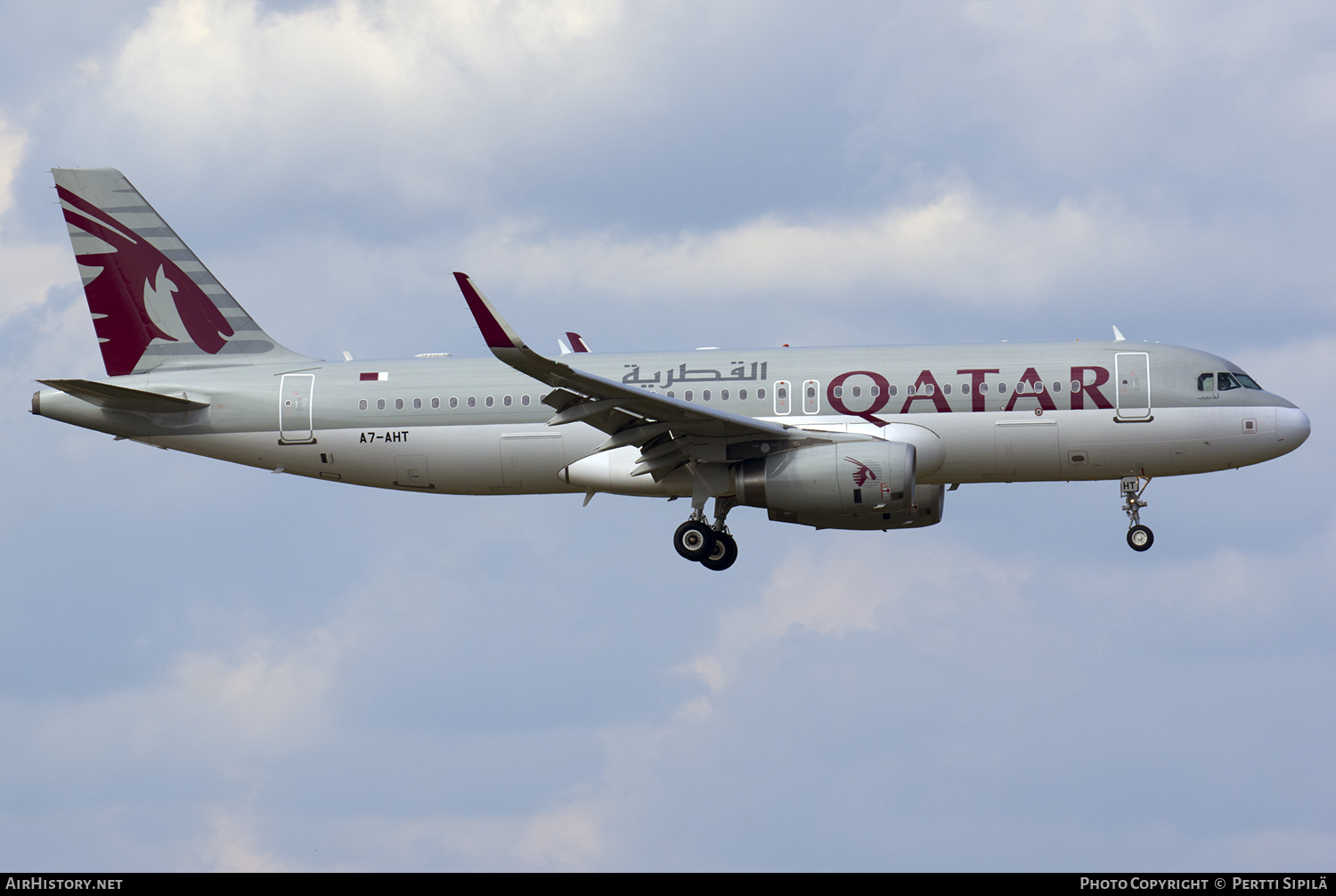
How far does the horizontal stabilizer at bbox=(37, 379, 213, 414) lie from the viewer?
36719 mm

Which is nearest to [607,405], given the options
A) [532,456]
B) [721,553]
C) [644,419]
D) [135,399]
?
[644,419]

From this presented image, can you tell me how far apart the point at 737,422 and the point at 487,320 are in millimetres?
6637

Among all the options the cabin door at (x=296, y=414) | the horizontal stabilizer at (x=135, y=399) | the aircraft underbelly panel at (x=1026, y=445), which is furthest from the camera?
the cabin door at (x=296, y=414)

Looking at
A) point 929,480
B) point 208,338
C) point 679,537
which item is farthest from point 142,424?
point 929,480

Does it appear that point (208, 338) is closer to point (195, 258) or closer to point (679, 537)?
point (195, 258)

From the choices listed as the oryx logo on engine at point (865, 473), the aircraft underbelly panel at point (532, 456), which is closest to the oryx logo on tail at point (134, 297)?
the aircraft underbelly panel at point (532, 456)

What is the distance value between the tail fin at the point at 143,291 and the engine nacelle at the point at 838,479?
13782 millimetres

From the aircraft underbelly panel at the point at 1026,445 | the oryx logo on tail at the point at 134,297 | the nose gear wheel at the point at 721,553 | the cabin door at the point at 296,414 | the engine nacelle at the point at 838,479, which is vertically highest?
the oryx logo on tail at the point at 134,297

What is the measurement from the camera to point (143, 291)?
132 feet

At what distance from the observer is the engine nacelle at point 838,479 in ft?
107

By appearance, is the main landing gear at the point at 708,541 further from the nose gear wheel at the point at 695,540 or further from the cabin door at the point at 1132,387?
the cabin door at the point at 1132,387

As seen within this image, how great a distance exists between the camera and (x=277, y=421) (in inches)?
1483

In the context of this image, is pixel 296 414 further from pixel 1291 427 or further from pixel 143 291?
pixel 1291 427

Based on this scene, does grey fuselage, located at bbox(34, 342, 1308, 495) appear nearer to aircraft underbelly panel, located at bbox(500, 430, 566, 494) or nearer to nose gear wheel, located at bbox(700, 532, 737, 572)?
aircraft underbelly panel, located at bbox(500, 430, 566, 494)
